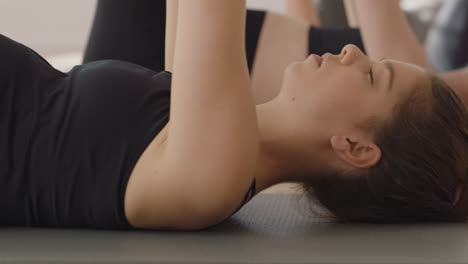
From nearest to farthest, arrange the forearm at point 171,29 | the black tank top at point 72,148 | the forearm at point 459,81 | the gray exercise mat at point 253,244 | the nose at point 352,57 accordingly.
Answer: the gray exercise mat at point 253,244 → the black tank top at point 72,148 → the nose at point 352,57 → the forearm at point 171,29 → the forearm at point 459,81

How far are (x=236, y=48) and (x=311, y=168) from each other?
0.25 m

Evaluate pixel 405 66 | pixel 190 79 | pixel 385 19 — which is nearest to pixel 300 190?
pixel 405 66

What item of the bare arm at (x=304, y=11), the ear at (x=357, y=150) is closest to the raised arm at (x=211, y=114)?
the ear at (x=357, y=150)

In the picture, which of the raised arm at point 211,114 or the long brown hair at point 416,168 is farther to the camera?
the long brown hair at point 416,168

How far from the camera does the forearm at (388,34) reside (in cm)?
145

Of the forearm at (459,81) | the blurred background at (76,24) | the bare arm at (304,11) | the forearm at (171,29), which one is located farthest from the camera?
the blurred background at (76,24)

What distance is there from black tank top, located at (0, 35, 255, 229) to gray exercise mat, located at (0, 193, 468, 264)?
0.03 m

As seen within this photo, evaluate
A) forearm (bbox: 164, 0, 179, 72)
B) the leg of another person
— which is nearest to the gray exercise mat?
forearm (bbox: 164, 0, 179, 72)

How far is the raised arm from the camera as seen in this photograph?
0.74 meters

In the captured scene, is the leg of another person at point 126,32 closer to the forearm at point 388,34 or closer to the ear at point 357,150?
the forearm at point 388,34

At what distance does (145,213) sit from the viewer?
0.81 metres

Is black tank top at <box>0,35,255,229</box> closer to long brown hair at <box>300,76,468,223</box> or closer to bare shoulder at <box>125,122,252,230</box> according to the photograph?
bare shoulder at <box>125,122,252,230</box>

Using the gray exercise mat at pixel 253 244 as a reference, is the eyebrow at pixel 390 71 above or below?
above

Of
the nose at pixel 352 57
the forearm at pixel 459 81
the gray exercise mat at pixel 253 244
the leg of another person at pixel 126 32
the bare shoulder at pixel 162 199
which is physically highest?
the nose at pixel 352 57
